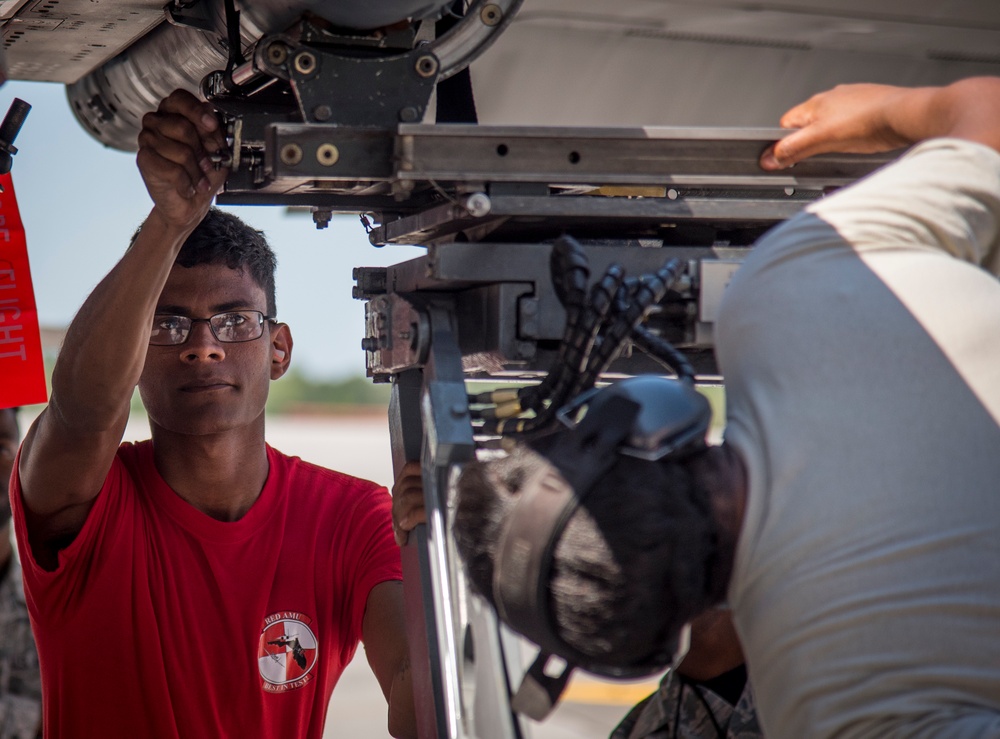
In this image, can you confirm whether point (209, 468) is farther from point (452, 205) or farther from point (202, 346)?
point (452, 205)

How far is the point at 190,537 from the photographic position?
230 centimetres

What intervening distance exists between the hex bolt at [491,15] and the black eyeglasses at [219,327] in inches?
36.9

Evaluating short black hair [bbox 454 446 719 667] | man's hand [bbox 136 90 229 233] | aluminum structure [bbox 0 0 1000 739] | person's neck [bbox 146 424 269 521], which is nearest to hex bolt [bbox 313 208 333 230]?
aluminum structure [bbox 0 0 1000 739]

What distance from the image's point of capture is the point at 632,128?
144cm

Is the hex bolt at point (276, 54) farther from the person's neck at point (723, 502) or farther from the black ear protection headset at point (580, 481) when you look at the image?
the person's neck at point (723, 502)

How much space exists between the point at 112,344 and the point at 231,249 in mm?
573

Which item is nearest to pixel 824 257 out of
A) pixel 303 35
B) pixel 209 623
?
pixel 303 35

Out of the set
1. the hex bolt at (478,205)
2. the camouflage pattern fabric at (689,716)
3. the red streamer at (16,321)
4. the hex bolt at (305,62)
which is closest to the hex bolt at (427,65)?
the hex bolt at (305,62)

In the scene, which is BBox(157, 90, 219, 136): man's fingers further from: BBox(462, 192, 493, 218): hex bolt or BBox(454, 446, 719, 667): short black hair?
BBox(454, 446, 719, 667): short black hair

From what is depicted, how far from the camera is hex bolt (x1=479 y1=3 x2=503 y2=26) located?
1715 mm

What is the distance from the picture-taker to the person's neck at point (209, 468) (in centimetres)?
234

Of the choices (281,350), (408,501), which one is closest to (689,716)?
(408,501)

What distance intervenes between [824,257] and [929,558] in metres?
0.32

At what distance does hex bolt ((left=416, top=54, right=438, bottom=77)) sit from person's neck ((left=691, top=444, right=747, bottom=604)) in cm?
74
